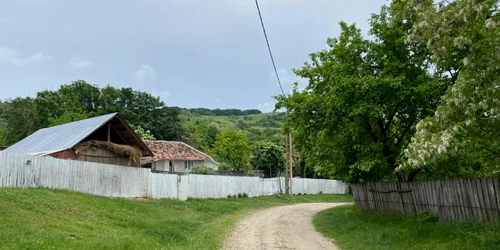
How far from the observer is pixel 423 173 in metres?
16.5

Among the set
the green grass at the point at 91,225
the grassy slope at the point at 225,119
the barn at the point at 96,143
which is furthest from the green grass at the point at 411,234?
the grassy slope at the point at 225,119

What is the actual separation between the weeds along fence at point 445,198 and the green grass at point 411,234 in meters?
0.34

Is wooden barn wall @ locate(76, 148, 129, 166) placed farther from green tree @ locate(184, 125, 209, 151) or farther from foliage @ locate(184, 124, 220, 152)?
green tree @ locate(184, 125, 209, 151)

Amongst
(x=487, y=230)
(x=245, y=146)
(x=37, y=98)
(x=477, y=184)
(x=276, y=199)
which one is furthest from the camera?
(x=37, y=98)

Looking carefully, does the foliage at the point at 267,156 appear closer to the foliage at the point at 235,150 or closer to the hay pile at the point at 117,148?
the foliage at the point at 235,150

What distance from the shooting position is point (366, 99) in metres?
15.5

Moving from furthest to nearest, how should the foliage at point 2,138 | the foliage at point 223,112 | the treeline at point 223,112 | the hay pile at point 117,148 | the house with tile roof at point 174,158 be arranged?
the foliage at point 223,112 → the treeline at point 223,112 → the foliage at point 2,138 → the house with tile roof at point 174,158 → the hay pile at point 117,148

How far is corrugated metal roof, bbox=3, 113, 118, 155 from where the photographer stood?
23.7 m

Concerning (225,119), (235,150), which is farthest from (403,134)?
(225,119)

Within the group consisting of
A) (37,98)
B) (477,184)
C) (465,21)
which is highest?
(37,98)

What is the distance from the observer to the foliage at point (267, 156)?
60438 mm

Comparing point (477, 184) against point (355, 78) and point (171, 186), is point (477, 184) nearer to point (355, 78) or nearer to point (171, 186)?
point (355, 78)

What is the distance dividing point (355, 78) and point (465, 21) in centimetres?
777

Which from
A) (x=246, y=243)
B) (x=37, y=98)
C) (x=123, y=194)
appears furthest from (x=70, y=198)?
(x=37, y=98)
